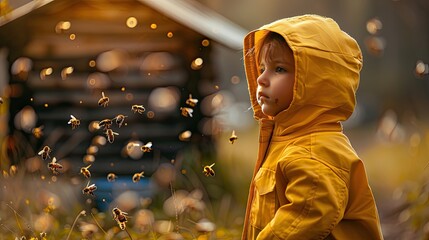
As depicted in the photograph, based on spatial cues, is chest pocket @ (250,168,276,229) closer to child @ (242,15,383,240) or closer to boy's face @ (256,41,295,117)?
child @ (242,15,383,240)

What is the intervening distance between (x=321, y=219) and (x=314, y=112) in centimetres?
35

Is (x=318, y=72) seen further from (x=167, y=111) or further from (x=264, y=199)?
(x=167, y=111)

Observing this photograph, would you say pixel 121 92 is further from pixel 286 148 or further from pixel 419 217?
pixel 286 148

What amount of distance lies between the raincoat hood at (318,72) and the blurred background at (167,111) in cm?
160

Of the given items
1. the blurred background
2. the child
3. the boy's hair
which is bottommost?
the blurred background

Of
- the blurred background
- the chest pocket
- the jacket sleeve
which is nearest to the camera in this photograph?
the jacket sleeve

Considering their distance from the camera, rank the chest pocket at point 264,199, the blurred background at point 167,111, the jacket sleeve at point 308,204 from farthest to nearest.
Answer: the blurred background at point 167,111
the chest pocket at point 264,199
the jacket sleeve at point 308,204

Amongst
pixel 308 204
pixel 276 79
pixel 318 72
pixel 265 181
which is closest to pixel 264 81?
pixel 276 79

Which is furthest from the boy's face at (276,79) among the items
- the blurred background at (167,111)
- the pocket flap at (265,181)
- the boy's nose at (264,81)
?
the blurred background at (167,111)

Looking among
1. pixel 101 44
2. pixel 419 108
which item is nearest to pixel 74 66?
pixel 101 44

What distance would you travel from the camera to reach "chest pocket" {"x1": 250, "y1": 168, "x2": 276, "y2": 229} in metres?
2.32

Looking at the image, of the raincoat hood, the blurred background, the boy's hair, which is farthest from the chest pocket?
the blurred background

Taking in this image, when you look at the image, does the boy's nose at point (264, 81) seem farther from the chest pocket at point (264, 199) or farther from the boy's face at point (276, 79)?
the chest pocket at point (264, 199)

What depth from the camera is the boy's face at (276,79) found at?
2371 mm
